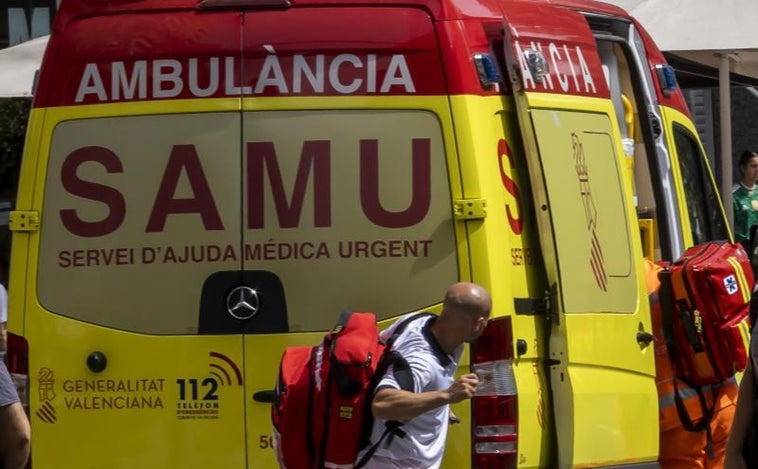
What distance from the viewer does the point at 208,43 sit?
5.88 metres

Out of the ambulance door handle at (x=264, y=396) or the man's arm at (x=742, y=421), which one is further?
the ambulance door handle at (x=264, y=396)

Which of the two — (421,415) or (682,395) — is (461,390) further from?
(682,395)

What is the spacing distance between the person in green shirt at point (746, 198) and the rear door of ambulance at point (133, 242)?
7.77m

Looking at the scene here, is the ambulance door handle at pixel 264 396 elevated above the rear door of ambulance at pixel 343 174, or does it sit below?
below

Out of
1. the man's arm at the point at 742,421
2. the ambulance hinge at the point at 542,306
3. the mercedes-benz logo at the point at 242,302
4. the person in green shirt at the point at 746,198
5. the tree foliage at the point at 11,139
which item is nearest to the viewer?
the man's arm at the point at 742,421

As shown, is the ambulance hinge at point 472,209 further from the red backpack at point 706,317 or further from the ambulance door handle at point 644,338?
the red backpack at point 706,317

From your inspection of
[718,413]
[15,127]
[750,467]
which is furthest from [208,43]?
[15,127]

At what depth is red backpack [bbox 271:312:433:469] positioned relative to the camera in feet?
16.2

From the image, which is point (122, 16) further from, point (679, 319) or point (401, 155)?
point (679, 319)

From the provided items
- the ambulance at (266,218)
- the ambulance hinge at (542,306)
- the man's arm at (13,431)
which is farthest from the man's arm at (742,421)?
the man's arm at (13,431)

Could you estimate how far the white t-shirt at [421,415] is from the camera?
16.4ft

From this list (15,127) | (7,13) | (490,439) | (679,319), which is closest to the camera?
(490,439)

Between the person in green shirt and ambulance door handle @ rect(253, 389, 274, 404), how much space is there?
7.72 m

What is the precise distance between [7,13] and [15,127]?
2.20 metres
